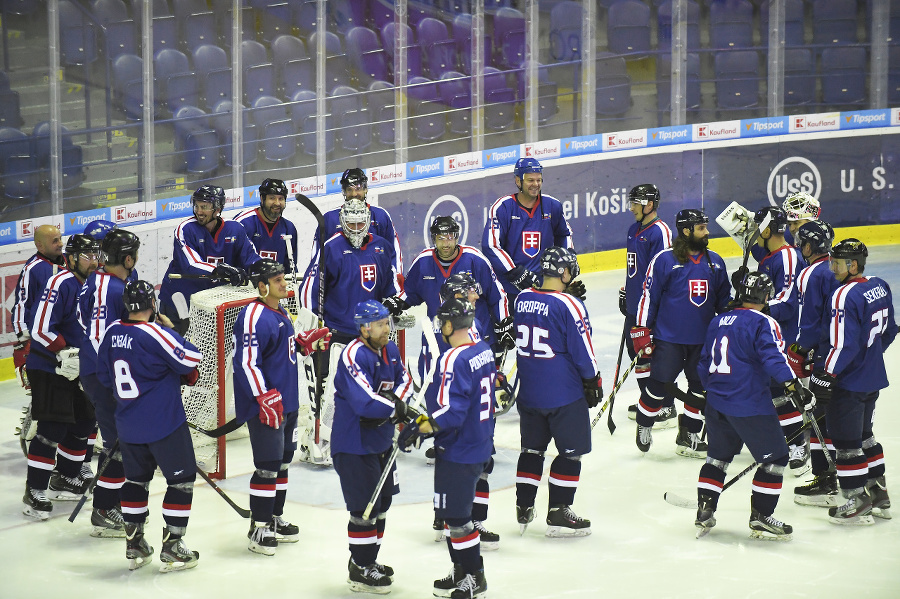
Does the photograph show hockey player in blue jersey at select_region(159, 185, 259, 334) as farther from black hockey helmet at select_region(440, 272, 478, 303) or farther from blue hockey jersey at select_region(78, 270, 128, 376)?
black hockey helmet at select_region(440, 272, 478, 303)

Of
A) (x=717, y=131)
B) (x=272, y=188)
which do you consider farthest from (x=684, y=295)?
(x=717, y=131)

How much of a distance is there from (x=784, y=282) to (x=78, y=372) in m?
3.82

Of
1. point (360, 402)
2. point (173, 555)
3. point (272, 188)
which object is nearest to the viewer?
point (360, 402)

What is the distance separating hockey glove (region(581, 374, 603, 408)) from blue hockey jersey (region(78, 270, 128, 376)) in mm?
2236

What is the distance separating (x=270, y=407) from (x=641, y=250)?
293cm

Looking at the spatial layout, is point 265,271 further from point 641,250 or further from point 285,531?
point 641,250

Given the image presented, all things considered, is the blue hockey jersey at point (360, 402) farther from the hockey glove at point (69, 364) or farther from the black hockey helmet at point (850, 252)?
the black hockey helmet at point (850, 252)

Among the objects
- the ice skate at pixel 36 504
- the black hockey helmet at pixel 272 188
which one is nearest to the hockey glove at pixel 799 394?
the black hockey helmet at pixel 272 188

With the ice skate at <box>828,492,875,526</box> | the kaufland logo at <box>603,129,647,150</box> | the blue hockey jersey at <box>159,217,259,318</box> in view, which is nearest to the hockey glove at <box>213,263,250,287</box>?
the blue hockey jersey at <box>159,217,259,318</box>

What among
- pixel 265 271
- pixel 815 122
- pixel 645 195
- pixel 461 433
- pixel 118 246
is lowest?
pixel 461 433

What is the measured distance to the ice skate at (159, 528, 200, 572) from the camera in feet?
17.3

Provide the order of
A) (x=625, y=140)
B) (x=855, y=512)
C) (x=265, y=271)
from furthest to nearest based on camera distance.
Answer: (x=625, y=140)
(x=855, y=512)
(x=265, y=271)

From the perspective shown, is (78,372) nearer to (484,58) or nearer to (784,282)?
(784,282)

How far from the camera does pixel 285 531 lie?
18.7 feet
